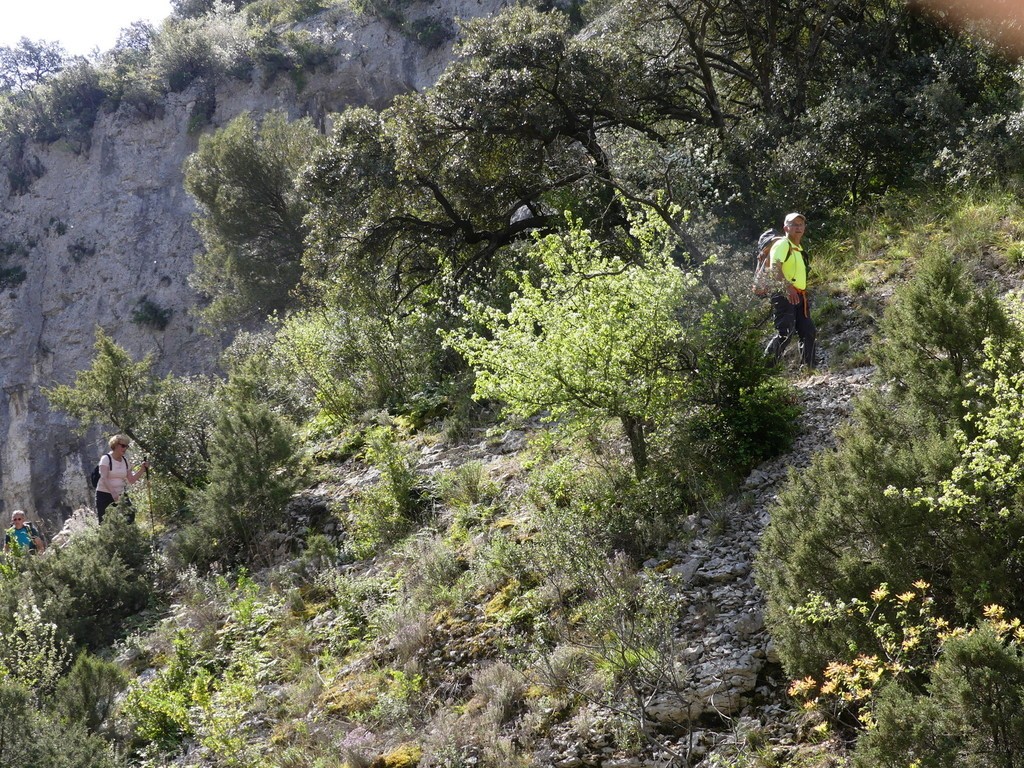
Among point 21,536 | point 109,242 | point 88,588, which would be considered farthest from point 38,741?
point 109,242

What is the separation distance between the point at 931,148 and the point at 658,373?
6600mm

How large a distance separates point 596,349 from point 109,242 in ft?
113

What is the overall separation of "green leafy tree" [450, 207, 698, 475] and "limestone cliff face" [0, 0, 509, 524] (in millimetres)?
26454

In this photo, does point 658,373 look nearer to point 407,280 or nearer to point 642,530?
point 642,530

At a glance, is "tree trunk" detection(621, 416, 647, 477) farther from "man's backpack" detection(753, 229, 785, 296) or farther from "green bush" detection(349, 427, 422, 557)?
"green bush" detection(349, 427, 422, 557)

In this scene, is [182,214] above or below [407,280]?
above

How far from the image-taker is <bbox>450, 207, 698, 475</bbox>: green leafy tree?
20.6 ft

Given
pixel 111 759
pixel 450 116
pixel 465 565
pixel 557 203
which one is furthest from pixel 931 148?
pixel 111 759

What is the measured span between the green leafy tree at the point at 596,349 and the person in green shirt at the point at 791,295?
1.57 meters

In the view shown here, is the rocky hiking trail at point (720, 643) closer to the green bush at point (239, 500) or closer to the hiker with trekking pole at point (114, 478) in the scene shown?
the green bush at point (239, 500)

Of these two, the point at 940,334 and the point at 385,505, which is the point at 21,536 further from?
the point at 940,334

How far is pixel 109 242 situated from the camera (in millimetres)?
35438

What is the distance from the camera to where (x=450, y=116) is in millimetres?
11883

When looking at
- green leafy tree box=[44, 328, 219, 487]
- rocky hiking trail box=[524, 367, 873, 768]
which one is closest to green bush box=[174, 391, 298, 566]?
green leafy tree box=[44, 328, 219, 487]
